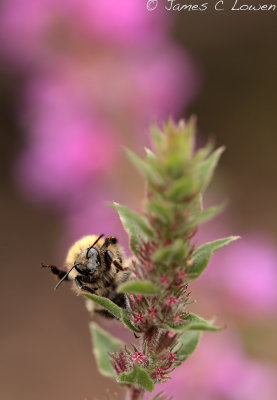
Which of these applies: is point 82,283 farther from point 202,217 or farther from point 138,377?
point 202,217

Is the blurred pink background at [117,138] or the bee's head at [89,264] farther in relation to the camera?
the blurred pink background at [117,138]

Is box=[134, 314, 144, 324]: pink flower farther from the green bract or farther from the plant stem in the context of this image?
the plant stem

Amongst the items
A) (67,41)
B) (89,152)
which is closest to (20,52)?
(67,41)

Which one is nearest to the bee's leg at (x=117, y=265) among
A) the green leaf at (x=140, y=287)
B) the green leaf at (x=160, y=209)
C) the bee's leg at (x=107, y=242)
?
the bee's leg at (x=107, y=242)

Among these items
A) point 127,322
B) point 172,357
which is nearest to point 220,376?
point 172,357

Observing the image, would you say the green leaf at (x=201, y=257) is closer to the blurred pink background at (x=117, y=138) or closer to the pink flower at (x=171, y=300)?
the pink flower at (x=171, y=300)

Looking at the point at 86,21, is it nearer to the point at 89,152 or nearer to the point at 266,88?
the point at 89,152

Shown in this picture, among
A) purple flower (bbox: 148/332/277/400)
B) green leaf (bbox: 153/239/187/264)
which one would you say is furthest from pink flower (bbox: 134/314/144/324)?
purple flower (bbox: 148/332/277/400)
